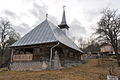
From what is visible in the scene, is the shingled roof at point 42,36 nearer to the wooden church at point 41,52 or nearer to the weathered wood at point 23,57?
the wooden church at point 41,52

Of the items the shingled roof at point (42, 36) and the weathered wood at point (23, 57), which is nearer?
the shingled roof at point (42, 36)

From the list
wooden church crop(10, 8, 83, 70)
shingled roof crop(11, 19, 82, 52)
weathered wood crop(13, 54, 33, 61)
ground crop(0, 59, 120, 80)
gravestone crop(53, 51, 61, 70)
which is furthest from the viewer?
weathered wood crop(13, 54, 33, 61)

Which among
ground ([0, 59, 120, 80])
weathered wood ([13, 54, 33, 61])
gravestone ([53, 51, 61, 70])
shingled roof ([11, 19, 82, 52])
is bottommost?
ground ([0, 59, 120, 80])

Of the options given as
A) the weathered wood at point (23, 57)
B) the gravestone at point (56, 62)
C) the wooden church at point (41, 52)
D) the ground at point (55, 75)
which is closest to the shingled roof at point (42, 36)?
the wooden church at point (41, 52)

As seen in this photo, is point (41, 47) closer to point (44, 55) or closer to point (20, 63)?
point (44, 55)

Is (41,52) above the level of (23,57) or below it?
above

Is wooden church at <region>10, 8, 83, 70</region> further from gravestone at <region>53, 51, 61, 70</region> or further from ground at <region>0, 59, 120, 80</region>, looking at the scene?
ground at <region>0, 59, 120, 80</region>

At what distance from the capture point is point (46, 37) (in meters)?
18.7

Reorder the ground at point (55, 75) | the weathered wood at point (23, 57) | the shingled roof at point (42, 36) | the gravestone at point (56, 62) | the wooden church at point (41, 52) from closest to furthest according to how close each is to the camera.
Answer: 1. the ground at point (55, 75)
2. the gravestone at point (56, 62)
3. the wooden church at point (41, 52)
4. the shingled roof at point (42, 36)
5. the weathered wood at point (23, 57)

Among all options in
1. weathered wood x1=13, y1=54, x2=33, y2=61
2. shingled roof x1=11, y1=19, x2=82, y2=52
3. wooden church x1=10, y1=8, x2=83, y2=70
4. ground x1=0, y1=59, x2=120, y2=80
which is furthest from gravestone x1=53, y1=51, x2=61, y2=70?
weathered wood x1=13, y1=54, x2=33, y2=61

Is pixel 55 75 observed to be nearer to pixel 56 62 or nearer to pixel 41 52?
pixel 56 62

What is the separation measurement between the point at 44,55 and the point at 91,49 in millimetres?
45160

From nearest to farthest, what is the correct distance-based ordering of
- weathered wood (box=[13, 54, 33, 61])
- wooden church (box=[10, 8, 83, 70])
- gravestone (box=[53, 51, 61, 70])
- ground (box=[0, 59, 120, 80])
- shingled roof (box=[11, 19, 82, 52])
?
1. ground (box=[0, 59, 120, 80])
2. gravestone (box=[53, 51, 61, 70])
3. wooden church (box=[10, 8, 83, 70])
4. shingled roof (box=[11, 19, 82, 52])
5. weathered wood (box=[13, 54, 33, 61])

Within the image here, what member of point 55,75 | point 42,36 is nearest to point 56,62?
point 42,36
